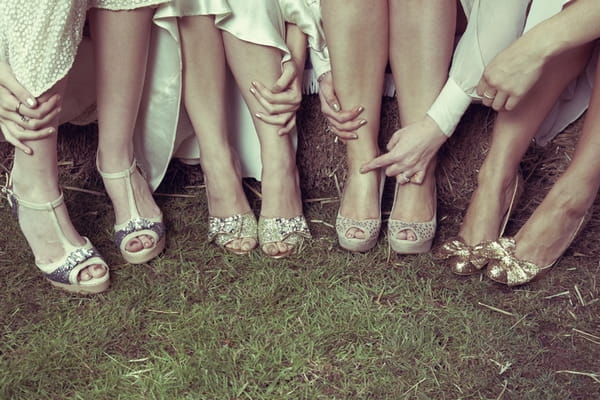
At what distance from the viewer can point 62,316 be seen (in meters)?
1.48

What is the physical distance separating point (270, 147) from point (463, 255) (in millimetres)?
477

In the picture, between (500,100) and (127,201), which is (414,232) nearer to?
(500,100)

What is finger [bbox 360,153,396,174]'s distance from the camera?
1.57 metres

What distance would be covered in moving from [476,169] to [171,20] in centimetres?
78

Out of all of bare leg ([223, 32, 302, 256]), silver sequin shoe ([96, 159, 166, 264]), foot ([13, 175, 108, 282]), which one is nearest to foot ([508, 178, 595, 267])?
bare leg ([223, 32, 302, 256])

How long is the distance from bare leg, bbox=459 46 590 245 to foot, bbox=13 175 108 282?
0.79 metres

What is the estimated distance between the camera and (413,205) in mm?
1613

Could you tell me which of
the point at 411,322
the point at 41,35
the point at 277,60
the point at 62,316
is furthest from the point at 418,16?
the point at 62,316

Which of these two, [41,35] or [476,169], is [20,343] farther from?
[476,169]

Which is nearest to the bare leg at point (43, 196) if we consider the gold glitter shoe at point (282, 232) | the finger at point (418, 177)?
the gold glitter shoe at point (282, 232)

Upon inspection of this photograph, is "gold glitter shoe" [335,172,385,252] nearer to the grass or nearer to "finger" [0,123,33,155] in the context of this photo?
the grass

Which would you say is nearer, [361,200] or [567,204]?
[567,204]

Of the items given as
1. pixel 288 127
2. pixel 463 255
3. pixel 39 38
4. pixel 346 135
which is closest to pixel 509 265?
pixel 463 255

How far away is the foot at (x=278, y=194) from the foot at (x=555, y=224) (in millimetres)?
493
